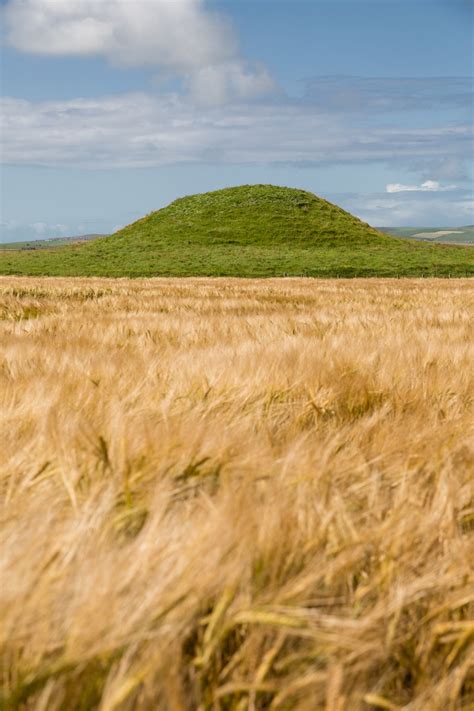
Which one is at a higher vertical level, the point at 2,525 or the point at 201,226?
the point at 201,226

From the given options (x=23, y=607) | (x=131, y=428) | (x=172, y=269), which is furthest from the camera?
(x=172, y=269)

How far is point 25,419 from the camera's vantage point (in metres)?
1.92

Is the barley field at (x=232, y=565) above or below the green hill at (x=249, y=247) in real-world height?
below

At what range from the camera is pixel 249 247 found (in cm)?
5153

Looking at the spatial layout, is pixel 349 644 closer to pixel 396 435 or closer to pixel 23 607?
pixel 23 607

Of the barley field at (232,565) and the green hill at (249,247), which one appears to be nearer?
the barley field at (232,565)

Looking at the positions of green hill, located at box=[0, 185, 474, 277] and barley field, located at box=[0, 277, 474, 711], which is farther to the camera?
green hill, located at box=[0, 185, 474, 277]

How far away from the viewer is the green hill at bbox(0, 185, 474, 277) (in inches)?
1617

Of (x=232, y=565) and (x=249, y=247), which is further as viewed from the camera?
(x=249, y=247)

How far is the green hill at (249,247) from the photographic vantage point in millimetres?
41062

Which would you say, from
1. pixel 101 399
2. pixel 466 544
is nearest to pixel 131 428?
pixel 101 399

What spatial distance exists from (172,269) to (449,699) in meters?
41.0

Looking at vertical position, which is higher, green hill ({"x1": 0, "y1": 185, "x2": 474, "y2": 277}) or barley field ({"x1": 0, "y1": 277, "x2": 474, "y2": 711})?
green hill ({"x1": 0, "y1": 185, "x2": 474, "y2": 277})

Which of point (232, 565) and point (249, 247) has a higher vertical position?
point (249, 247)
